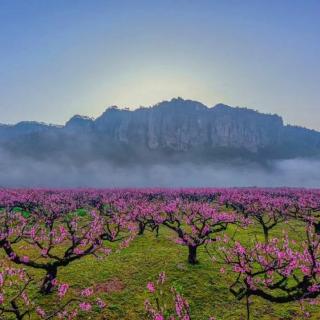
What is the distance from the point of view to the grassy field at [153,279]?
20703mm

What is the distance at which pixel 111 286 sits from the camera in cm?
2392

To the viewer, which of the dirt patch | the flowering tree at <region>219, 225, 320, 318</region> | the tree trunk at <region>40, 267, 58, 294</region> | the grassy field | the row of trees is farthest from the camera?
the dirt patch

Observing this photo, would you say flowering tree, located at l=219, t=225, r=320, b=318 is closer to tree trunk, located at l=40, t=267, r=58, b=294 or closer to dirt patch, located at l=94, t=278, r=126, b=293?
dirt patch, located at l=94, t=278, r=126, b=293

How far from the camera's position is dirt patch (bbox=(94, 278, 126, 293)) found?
23.3 m

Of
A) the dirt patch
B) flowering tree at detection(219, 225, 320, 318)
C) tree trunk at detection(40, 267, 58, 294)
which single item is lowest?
the dirt patch

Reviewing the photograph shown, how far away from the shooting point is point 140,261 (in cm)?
2891

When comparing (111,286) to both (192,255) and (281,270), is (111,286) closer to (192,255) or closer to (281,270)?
(192,255)

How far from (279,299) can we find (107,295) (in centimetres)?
1245

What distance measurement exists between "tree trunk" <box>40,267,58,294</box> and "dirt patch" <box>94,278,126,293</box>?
286 cm

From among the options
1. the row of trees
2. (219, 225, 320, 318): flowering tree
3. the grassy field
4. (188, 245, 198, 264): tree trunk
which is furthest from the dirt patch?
(219, 225, 320, 318): flowering tree

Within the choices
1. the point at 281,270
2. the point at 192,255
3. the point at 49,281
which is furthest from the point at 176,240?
the point at 49,281

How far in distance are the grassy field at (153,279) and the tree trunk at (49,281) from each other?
2.06 feet

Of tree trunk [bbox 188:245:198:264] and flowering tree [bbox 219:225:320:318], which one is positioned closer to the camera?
flowering tree [bbox 219:225:320:318]

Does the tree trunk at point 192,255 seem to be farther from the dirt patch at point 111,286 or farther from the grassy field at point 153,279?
the dirt patch at point 111,286
